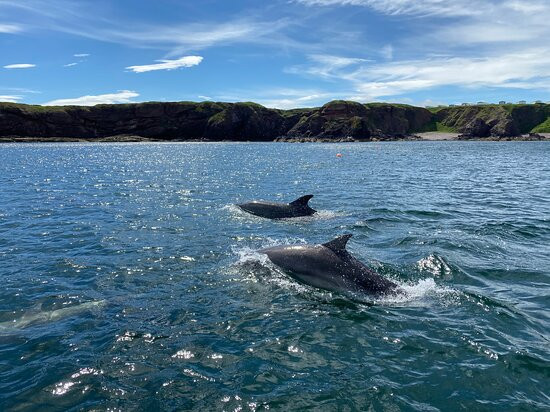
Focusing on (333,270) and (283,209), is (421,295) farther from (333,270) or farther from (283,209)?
(283,209)

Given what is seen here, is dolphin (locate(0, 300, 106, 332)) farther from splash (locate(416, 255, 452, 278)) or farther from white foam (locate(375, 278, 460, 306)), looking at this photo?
splash (locate(416, 255, 452, 278))

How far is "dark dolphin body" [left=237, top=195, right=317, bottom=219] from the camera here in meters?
27.1

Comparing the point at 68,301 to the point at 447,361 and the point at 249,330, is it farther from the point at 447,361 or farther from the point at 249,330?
the point at 447,361

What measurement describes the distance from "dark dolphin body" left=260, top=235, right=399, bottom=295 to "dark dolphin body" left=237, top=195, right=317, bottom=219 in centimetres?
1063

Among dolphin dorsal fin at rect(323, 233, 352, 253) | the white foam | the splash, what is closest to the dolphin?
dolphin dorsal fin at rect(323, 233, 352, 253)

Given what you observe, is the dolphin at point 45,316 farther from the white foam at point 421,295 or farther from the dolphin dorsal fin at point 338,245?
the white foam at point 421,295

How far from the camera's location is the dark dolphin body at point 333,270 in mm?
14383

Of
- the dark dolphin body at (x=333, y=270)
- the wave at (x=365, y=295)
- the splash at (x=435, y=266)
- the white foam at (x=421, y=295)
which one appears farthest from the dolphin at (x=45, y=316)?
the splash at (x=435, y=266)

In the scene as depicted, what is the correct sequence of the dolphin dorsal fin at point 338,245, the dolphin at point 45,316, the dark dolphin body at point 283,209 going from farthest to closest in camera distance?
the dark dolphin body at point 283,209 < the dolphin dorsal fin at point 338,245 < the dolphin at point 45,316

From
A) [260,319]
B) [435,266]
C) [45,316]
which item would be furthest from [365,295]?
[45,316]

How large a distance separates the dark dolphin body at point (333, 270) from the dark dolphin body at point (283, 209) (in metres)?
10.6

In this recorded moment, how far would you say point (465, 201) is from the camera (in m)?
34.2

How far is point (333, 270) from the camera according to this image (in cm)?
1485

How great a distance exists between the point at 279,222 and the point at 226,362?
16.2 m
